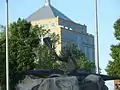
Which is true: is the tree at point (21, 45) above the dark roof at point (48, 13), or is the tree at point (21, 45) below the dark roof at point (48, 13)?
below

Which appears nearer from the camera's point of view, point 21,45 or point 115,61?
point 115,61

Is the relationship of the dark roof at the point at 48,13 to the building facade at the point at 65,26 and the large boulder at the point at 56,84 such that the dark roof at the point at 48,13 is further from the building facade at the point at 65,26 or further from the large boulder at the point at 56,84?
the large boulder at the point at 56,84

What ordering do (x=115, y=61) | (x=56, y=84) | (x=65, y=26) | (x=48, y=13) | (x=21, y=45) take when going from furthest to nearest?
(x=48, y=13), (x=65, y=26), (x=21, y=45), (x=115, y=61), (x=56, y=84)

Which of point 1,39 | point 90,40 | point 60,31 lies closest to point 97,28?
point 1,39

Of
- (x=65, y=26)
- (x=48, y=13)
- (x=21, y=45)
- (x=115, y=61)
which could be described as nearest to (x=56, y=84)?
(x=115, y=61)

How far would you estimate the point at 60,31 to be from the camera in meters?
74.6

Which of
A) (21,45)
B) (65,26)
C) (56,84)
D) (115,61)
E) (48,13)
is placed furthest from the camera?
(48,13)

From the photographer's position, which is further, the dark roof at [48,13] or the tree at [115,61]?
the dark roof at [48,13]

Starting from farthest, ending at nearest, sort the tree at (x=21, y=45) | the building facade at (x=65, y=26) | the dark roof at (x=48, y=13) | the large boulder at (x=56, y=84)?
the dark roof at (x=48, y=13)
the building facade at (x=65, y=26)
the tree at (x=21, y=45)
the large boulder at (x=56, y=84)

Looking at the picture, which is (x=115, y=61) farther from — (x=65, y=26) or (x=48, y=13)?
(x=48, y=13)

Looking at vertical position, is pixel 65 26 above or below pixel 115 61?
above

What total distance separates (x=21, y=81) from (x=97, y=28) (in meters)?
6.04

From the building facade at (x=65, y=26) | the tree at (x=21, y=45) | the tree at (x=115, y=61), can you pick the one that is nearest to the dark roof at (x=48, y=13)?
the building facade at (x=65, y=26)

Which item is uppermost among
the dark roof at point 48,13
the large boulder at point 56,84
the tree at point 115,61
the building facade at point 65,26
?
the dark roof at point 48,13
